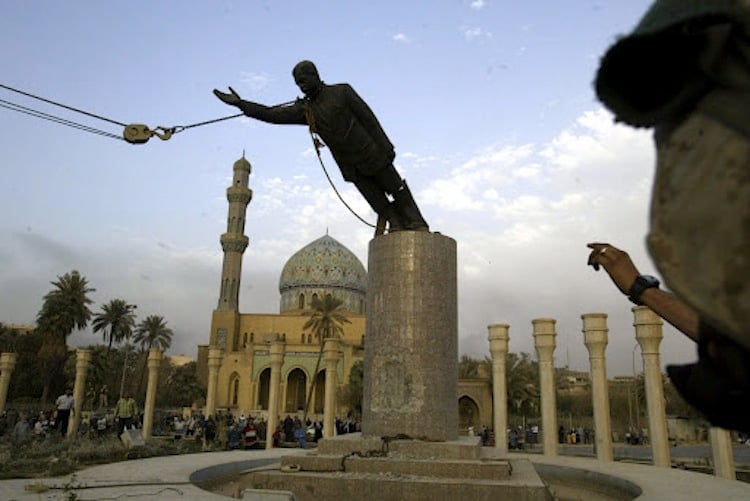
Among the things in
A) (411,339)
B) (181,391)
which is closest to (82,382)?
(411,339)

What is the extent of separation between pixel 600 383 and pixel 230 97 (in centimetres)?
1111

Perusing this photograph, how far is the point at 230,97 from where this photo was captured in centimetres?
604

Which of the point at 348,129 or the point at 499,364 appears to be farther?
the point at 499,364

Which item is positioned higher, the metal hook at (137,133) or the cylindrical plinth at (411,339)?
the metal hook at (137,133)

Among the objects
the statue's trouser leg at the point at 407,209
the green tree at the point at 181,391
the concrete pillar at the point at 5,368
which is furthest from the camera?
the green tree at the point at 181,391

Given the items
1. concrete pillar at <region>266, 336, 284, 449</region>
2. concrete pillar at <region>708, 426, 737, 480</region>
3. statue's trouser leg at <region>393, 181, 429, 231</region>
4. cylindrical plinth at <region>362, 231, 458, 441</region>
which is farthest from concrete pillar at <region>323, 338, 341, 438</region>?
statue's trouser leg at <region>393, 181, 429, 231</region>

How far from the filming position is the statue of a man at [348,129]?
610 cm

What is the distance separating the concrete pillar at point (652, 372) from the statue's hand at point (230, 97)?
9816mm

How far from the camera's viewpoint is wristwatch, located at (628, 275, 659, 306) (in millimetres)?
1932

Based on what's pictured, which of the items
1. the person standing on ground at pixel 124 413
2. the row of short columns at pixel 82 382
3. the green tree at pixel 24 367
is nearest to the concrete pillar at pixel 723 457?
the person standing on ground at pixel 124 413

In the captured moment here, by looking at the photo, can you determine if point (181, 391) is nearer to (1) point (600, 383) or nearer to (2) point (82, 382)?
(2) point (82, 382)

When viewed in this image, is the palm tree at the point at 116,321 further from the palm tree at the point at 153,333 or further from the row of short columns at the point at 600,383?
the row of short columns at the point at 600,383

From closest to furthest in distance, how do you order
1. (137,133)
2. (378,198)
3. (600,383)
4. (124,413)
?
1. (137,133)
2. (378,198)
3. (600,383)
4. (124,413)

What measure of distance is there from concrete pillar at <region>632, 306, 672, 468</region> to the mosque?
26.1m
